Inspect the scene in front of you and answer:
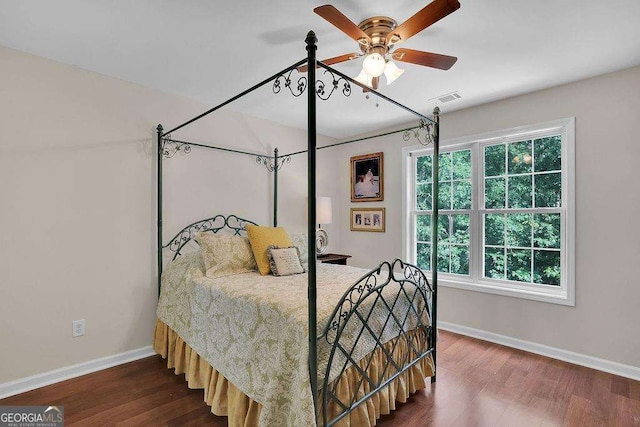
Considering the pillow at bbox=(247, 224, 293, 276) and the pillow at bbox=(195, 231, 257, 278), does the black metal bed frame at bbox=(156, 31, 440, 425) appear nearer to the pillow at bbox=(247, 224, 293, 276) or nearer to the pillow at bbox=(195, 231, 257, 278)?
the pillow at bbox=(195, 231, 257, 278)

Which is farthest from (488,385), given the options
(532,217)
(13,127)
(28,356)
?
(13,127)

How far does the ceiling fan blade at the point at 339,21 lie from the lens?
4.83ft

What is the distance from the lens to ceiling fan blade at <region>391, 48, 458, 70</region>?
1841 millimetres

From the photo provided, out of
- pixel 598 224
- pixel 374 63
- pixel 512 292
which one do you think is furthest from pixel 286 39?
pixel 512 292

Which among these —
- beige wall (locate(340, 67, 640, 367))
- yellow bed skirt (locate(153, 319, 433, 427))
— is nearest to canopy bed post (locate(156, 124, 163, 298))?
yellow bed skirt (locate(153, 319, 433, 427))

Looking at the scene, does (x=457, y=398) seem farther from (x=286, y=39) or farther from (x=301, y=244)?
(x=286, y=39)

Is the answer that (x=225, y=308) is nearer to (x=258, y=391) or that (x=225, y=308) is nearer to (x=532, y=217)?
(x=258, y=391)

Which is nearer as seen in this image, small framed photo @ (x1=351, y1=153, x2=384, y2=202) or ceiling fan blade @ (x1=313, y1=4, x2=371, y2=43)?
ceiling fan blade @ (x1=313, y1=4, x2=371, y2=43)

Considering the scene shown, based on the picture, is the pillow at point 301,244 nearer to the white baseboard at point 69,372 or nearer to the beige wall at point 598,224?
the white baseboard at point 69,372

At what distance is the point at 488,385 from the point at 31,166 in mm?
3703

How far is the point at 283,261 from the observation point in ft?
8.82

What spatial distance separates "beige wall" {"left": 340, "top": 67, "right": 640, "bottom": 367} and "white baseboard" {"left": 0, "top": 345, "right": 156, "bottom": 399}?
339cm

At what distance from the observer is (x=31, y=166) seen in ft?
7.70

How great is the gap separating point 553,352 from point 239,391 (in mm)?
2757
